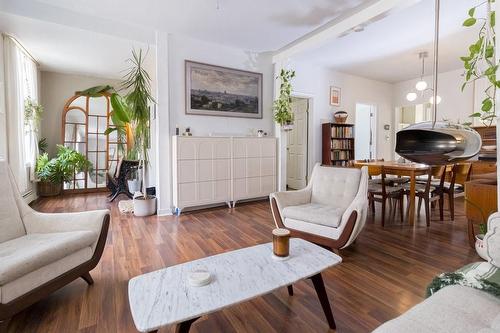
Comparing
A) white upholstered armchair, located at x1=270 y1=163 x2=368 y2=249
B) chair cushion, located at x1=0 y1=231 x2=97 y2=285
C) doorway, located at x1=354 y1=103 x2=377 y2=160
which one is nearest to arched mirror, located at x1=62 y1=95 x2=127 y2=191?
chair cushion, located at x1=0 y1=231 x2=97 y2=285

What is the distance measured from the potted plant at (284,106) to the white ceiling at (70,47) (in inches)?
96.4

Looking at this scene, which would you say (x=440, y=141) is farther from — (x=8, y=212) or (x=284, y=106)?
(x=284, y=106)

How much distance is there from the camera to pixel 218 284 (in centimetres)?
124

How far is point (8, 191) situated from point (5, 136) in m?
2.87

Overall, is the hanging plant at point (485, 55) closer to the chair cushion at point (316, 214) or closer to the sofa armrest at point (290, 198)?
the chair cushion at point (316, 214)

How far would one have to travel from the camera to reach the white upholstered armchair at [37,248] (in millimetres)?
1422

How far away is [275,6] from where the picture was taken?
323cm

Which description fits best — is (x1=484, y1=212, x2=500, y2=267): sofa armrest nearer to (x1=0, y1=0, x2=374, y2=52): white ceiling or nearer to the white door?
(x1=0, y1=0, x2=374, y2=52): white ceiling

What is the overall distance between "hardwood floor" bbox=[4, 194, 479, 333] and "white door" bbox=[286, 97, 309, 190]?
8.40ft

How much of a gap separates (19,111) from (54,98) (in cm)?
162

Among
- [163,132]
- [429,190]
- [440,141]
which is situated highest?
[163,132]

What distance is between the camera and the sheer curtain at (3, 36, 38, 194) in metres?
4.06

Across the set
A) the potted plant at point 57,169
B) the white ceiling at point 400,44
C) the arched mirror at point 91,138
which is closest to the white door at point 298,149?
the white ceiling at point 400,44

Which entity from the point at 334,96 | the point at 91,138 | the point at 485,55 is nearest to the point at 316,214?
the point at 485,55
